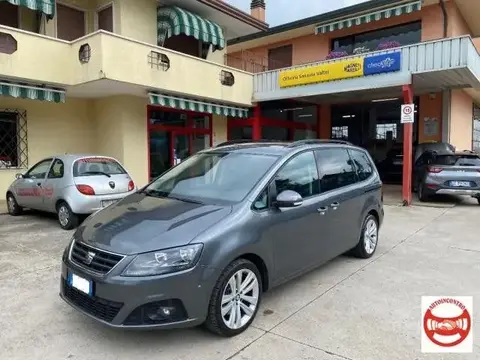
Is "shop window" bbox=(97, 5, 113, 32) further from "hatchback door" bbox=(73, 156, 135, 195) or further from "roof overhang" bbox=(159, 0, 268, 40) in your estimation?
"hatchback door" bbox=(73, 156, 135, 195)

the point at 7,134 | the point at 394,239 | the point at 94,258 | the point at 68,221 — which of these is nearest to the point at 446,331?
the point at 94,258

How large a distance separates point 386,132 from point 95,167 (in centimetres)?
1395

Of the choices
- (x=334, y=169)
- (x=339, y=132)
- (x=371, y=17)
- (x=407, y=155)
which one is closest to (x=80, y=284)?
(x=334, y=169)

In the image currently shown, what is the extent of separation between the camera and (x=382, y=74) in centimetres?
1121

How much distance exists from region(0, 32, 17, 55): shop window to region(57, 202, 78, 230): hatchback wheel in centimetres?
414

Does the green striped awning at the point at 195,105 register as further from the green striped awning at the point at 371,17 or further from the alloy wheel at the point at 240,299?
the alloy wheel at the point at 240,299

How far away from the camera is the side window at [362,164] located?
5588mm

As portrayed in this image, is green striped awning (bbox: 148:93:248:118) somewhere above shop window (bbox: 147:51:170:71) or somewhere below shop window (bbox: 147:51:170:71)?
below

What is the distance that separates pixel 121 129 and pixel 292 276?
29.9 feet

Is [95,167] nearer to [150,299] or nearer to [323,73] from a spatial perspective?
[150,299]

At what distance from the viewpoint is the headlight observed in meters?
2.99

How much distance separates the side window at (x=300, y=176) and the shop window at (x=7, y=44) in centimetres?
795

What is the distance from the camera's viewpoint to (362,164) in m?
5.79

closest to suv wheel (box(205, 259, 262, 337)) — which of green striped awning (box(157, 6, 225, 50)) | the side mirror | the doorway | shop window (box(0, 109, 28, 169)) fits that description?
the side mirror
